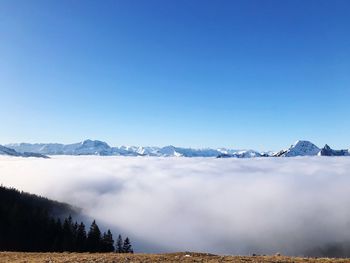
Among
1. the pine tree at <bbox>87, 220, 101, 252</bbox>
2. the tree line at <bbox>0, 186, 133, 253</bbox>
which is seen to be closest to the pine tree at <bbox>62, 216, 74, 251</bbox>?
the tree line at <bbox>0, 186, 133, 253</bbox>

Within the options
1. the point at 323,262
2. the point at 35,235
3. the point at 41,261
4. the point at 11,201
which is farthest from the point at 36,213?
the point at 323,262

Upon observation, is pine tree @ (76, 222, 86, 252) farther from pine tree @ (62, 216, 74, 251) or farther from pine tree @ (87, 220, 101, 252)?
pine tree @ (62, 216, 74, 251)

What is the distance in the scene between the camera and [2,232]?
404 ft

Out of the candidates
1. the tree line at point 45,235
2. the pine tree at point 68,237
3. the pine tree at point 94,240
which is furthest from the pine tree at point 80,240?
the pine tree at point 68,237

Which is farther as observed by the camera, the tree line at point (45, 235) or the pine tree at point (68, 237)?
the tree line at point (45, 235)

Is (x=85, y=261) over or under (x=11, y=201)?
over

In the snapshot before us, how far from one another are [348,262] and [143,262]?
1563 centimetres

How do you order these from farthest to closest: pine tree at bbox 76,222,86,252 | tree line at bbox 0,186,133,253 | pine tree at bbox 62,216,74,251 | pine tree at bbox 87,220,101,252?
1. tree line at bbox 0,186,133,253
2. pine tree at bbox 87,220,101,252
3. pine tree at bbox 76,222,86,252
4. pine tree at bbox 62,216,74,251

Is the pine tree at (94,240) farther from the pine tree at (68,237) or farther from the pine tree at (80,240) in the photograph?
the pine tree at (68,237)

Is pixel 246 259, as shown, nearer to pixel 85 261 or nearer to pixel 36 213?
pixel 85 261

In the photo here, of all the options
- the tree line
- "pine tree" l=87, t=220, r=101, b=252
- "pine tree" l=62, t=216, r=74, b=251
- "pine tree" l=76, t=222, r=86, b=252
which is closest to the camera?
"pine tree" l=62, t=216, r=74, b=251

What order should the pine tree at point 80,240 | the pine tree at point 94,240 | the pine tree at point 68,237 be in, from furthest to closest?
the pine tree at point 94,240, the pine tree at point 80,240, the pine tree at point 68,237

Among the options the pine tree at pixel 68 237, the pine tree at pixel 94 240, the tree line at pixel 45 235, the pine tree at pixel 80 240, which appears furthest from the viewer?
the tree line at pixel 45 235

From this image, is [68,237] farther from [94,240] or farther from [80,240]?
[94,240]
